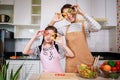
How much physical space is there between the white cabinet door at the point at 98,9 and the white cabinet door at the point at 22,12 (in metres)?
1.07

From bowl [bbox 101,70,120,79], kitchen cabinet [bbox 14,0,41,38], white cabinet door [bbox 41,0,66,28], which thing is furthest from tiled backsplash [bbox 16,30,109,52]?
bowl [bbox 101,70,120,79]

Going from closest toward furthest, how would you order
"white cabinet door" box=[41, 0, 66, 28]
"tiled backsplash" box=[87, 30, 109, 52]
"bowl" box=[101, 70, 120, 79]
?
"bowl" box=[101, 70, 120, 79]
"white cabinet door" box=[41, 0, 66, 28]
"tiled backsplash" box=[87, 30, 109, 52]

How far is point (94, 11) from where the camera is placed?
275 centimetres

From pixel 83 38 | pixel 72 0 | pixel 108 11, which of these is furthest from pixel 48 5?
pixel 83 38

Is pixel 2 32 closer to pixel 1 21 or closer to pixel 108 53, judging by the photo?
pixel 1 21

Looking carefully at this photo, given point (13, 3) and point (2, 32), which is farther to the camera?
point (13, 3)

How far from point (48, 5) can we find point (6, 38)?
82 cm

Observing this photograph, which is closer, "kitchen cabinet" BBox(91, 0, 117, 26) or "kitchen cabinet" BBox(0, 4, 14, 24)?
"kitchen cabinet" BBox(91, 0, 117, 26)

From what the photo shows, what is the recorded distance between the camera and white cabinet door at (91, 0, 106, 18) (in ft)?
8.98

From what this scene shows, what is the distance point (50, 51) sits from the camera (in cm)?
144

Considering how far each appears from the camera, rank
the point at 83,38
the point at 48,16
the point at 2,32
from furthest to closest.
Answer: the point at 48,16 < the point at 2,32 < the point at 83,38

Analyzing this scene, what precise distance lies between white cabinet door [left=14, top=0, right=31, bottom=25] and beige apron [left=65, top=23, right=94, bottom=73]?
4.89 feet

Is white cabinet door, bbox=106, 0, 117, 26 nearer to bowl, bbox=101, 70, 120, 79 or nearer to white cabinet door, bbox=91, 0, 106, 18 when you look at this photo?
white cabinet door, bbox=91, 0, 106, 18

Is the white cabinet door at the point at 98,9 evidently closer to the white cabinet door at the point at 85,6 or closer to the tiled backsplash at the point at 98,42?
the white cabinet door at the point at 85,6
